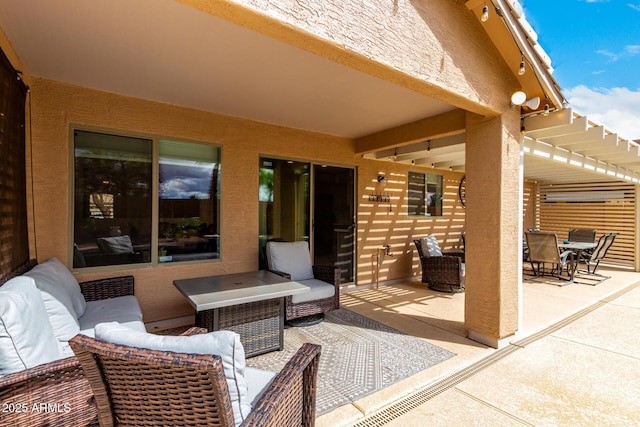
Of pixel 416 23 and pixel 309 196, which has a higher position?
pixel 416 23

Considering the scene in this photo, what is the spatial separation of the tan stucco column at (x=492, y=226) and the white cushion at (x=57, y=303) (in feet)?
12.4

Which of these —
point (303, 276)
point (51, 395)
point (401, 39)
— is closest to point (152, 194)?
point (303, 276)

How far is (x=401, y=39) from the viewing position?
2270mm

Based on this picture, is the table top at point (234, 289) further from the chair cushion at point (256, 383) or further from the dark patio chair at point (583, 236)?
the dark patio chair at point (583, 236)

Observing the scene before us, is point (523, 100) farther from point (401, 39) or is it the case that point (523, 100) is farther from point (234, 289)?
point (234, 289)

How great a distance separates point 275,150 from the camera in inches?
181

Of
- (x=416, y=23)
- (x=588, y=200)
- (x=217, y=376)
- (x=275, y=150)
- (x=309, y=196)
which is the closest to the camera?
(x=217, y=376)

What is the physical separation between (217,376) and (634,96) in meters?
32.1

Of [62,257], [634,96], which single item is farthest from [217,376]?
[634,96]

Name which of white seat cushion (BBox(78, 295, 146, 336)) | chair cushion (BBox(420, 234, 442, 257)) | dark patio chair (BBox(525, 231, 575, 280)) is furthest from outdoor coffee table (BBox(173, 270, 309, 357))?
dark patio chair (BBox(525, 231, 575, 280))

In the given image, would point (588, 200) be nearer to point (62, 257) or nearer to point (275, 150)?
point (275, 150)

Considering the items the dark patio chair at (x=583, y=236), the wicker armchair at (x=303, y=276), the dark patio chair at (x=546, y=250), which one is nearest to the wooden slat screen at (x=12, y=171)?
the wicker armchair at (x=303, y=276)

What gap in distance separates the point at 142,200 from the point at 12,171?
134 centimetres

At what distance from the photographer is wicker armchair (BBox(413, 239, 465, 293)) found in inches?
214
